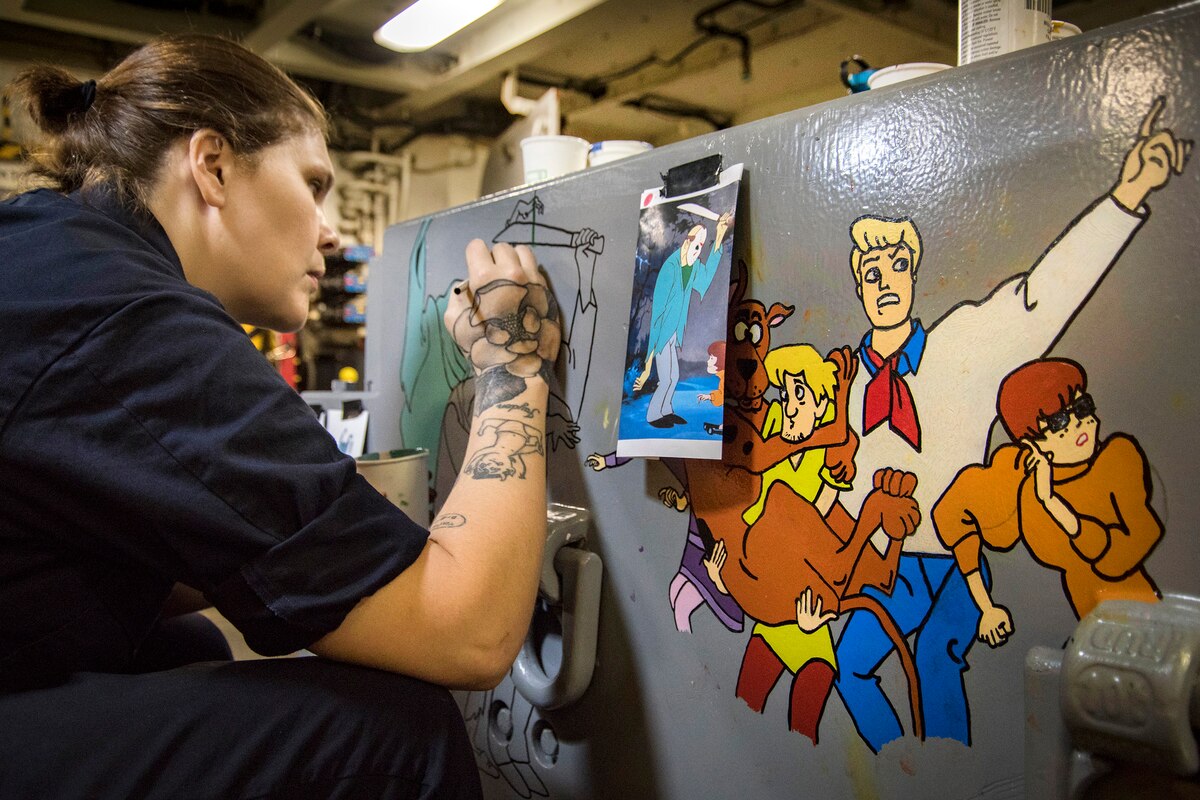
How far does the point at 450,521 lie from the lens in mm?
766

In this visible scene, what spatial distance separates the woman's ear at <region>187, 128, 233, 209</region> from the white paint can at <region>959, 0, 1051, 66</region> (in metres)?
0.72

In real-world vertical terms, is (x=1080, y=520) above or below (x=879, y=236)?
below

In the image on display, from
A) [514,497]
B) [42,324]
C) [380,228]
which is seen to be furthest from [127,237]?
[380,228]

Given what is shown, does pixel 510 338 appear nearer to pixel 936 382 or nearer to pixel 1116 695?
pixel 936 382

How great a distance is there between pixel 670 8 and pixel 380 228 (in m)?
2.22

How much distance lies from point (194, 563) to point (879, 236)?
0.60 meters

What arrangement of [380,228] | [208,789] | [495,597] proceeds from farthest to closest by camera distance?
[380,228] → [495,597] → [208,789]

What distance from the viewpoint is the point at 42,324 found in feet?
2.04

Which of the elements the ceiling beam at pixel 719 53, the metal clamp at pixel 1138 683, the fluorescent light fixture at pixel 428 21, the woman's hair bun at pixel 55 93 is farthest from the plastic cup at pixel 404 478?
the ceiling beam at pixel 719 53

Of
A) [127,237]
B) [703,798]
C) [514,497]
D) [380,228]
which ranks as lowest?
[703,798]

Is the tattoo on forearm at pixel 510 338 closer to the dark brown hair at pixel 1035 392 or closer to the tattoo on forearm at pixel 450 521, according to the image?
the tattoo on forearm at pixel 450 521

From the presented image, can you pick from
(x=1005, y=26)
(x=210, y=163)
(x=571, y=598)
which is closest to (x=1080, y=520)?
(x=1005, y=26)

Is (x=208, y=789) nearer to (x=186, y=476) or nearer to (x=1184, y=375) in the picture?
(x=186, y=476)

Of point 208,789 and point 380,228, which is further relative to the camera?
point 380,228
